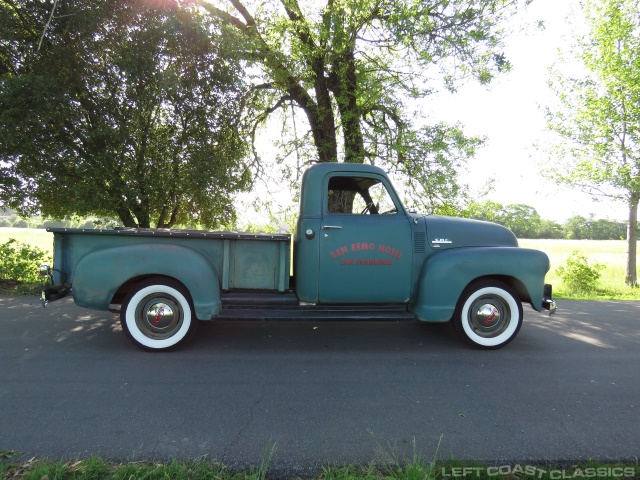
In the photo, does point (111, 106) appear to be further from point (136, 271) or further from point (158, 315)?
point (158, 315)

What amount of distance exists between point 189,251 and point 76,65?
523 centimetres

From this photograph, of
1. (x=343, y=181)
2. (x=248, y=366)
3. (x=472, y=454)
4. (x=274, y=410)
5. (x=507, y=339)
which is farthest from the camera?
Answer: (x=343, y=181)

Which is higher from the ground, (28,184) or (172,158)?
(172,158)

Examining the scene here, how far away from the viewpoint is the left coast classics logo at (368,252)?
14.0 feet

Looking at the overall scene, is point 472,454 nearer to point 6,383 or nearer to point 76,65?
point 6,383

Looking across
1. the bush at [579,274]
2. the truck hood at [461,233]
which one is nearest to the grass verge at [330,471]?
the truck hood at [461,233]

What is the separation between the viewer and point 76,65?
6789mm

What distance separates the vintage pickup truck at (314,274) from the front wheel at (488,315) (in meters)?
0.01

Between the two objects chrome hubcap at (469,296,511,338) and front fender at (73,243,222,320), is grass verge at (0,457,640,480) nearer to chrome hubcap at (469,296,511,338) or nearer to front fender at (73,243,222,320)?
front fender at (73,243,222,320)

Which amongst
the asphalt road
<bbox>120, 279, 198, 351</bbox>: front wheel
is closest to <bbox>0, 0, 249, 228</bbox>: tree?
the asphalt road

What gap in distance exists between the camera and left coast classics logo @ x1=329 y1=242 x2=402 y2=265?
4.27 metres

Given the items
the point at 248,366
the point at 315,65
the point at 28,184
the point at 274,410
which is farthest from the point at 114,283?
the point at 315,65

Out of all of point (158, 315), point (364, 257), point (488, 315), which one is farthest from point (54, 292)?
point (488, 315)

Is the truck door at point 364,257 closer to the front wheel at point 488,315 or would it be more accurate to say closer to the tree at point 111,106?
the front wheel at point 488,315
